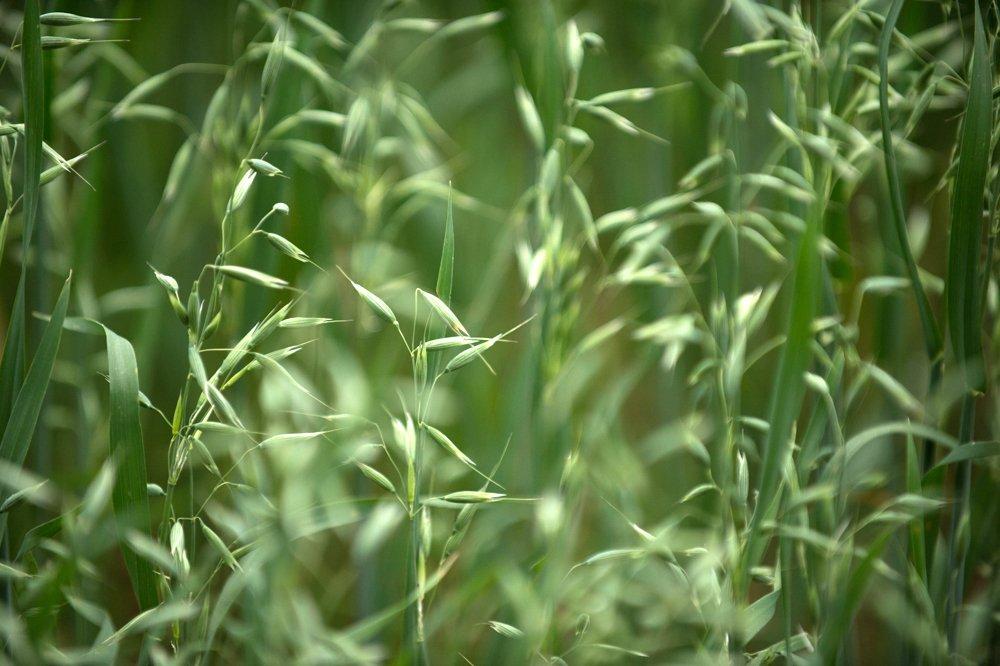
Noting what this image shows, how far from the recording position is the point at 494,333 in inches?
25.5

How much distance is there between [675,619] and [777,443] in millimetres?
248

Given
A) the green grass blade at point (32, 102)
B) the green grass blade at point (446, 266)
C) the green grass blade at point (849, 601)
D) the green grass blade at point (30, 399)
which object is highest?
the green grass blade at point (32, 102)

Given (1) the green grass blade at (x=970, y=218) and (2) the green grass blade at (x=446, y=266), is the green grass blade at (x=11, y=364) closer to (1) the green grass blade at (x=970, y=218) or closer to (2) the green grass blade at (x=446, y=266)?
(2) the green grass blade at (x=446, y=266)

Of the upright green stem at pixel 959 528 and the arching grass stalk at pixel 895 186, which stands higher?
the arching grass stalk at pixel 895 186

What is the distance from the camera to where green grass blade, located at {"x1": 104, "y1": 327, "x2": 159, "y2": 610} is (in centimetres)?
37

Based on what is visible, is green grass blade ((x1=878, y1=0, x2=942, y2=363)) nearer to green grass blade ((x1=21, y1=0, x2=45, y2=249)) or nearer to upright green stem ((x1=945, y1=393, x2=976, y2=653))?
upright green stem ((x1=945, y1=393, x2=976, y2=653))

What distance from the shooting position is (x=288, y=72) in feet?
1.66

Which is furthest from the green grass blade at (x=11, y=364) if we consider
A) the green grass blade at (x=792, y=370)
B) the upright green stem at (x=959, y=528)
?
the upright green stem at (x=959, y=528)

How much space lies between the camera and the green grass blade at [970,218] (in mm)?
392

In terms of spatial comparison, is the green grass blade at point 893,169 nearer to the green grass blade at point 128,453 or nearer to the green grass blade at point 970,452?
the green grass blade at point 970,452

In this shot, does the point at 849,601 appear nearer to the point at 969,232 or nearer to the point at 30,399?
the point at 969,232

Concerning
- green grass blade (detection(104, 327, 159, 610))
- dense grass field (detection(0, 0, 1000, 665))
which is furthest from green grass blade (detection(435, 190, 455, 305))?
green grass blade (detection(104, 327, 159, 610))

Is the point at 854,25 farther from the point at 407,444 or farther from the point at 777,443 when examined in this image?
the point at 407,444

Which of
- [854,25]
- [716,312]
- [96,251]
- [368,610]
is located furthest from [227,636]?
[854,25]
